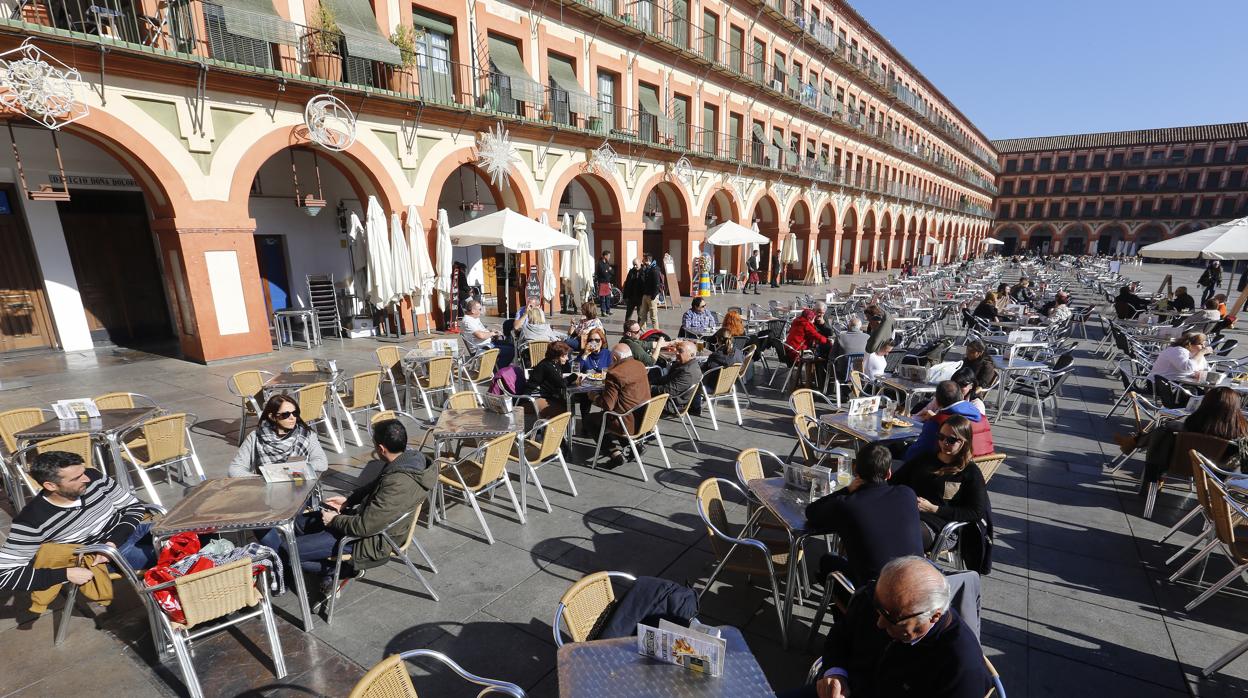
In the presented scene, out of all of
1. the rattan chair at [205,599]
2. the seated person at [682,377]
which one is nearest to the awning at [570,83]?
the seated person at [682,377]

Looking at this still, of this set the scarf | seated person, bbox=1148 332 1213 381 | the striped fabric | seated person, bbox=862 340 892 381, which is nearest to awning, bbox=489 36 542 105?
seated person, bbox=862 340 892 381

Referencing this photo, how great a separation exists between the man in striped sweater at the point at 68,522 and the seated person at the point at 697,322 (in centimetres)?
683

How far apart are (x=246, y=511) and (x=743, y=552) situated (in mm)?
2746

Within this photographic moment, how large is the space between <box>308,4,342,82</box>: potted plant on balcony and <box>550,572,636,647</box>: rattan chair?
32.9 feet

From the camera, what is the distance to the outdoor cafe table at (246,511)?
2.83 m

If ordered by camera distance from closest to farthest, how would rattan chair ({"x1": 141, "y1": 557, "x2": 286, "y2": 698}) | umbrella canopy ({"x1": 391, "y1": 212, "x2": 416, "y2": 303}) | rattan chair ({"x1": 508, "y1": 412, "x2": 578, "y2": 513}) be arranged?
rattan chair ({"x1": 141, "y1": 557, "x2": 286, "y2": 698})
rattan chair ({"x1": 508, "y1": 412, "x2": 578, "y2": 513})
umbrella canopy ({"x1": 391, "y1": 212, "x2": 416, "y2": 303})

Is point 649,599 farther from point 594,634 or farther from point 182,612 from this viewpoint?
point 182,612

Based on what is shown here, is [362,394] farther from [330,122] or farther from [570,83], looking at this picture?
[570,83]

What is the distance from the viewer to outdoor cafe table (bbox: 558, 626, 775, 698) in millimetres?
1891

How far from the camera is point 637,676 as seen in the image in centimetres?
196

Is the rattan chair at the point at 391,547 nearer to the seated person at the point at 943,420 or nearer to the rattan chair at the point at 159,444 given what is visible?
the rattan chair at the point at 159,444

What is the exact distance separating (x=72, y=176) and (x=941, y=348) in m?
14.1

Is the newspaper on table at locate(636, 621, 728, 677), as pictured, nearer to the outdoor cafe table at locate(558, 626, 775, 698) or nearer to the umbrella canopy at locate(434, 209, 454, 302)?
the outdoor cafe table at locate(558, 626, 775, 698)

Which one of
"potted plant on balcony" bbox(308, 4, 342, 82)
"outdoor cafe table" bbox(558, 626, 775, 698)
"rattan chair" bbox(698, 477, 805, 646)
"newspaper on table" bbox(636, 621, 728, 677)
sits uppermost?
"potted plant on balcony" bbox(308, 4, 342, 82)
